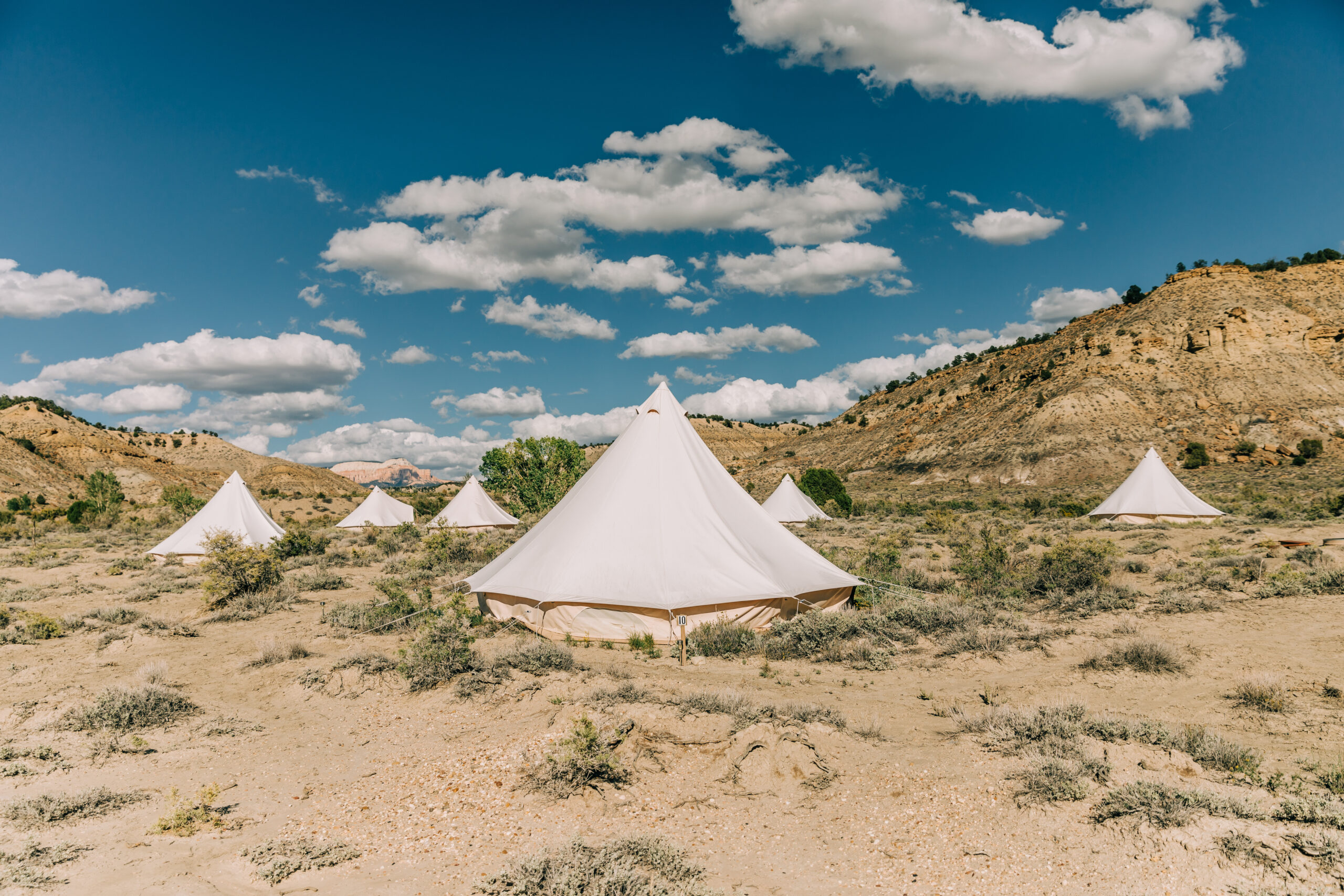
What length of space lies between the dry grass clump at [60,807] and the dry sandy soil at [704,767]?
0.41 feet

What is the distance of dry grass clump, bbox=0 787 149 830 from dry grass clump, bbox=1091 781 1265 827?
725 centimetres

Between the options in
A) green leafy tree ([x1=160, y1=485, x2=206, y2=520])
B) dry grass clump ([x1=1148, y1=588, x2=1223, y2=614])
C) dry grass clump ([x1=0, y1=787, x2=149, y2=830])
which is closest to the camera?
dry grass clump ([x1=0, y1=787, x2=149, y2=830])

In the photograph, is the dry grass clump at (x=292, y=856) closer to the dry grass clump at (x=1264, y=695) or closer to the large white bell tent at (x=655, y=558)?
the large white bell tent at (x=655, y=558)

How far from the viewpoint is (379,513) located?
111 feet

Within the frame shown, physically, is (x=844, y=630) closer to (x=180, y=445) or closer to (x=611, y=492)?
(x=611, y=492)

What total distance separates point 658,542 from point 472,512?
→ 22901mm

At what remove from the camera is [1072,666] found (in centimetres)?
841

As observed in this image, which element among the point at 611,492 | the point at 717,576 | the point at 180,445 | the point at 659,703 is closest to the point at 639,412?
the point at 611,492

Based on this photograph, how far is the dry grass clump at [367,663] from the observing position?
A: 27.6ft

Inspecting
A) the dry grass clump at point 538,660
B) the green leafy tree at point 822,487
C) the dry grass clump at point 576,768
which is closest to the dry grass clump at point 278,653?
the dry grass clump at point 538,660

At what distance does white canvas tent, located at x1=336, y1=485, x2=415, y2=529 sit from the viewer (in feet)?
109

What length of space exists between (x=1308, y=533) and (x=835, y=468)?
46.2m

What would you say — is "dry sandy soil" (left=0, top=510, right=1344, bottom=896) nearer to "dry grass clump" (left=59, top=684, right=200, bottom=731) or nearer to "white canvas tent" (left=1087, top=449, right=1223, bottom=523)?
"dry grass clump" (left=59, top=684, right=200, bottom=731)

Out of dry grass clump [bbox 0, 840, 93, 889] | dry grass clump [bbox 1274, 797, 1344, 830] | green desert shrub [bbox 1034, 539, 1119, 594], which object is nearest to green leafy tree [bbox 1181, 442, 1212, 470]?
green desert shrub [bbox 1034, 539, 1119, 594]
